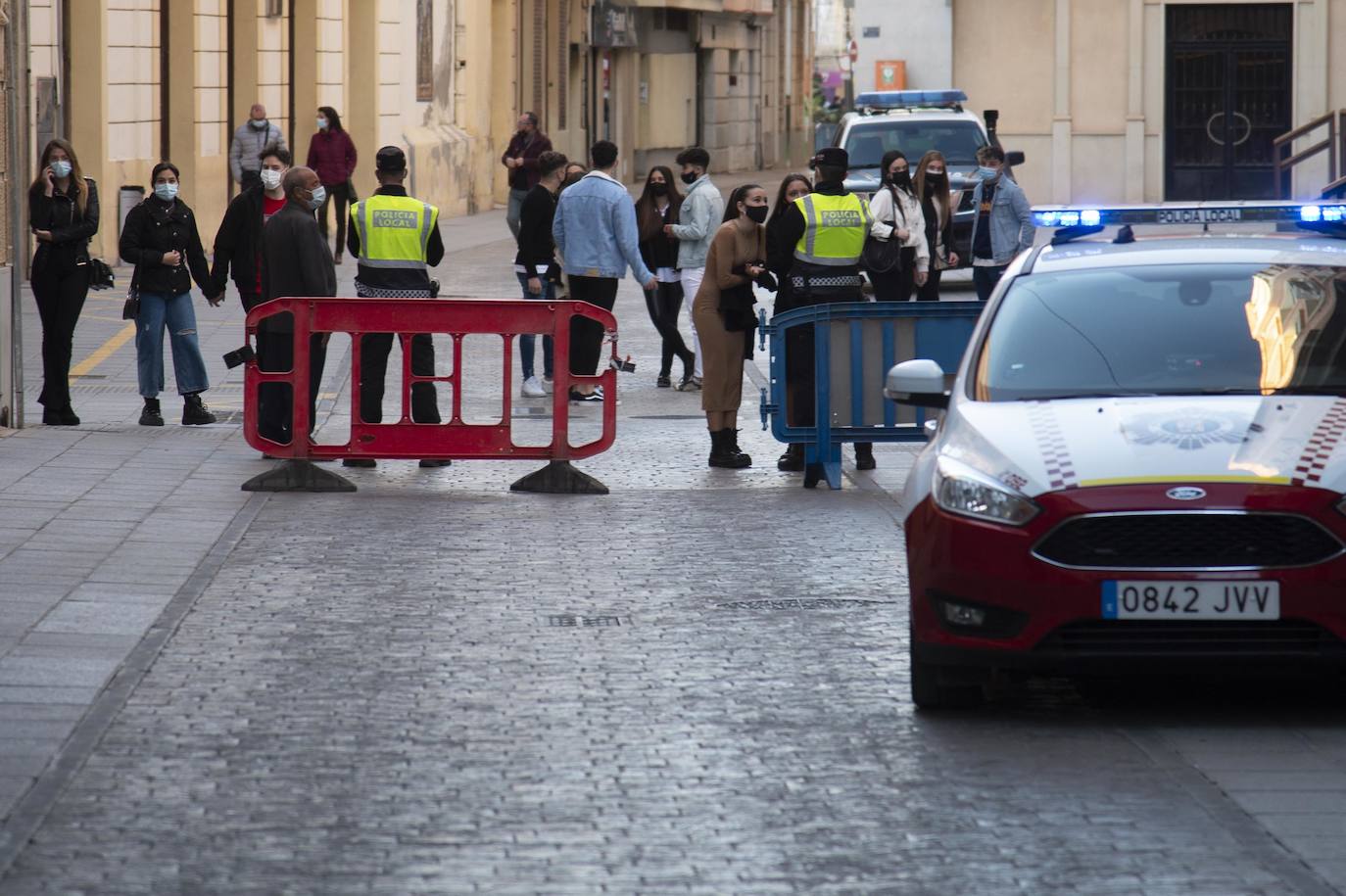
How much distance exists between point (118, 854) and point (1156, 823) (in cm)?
262

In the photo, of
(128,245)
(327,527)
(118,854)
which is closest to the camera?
(118,854)

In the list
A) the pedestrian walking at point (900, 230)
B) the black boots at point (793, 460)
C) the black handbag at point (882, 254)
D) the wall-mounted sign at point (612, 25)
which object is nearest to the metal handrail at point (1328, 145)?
the wall-mounted sign at point (612, 25)

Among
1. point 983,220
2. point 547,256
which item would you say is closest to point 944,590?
point 547,256

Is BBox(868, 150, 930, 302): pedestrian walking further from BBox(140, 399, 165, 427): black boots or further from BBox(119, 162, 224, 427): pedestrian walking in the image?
BBox(140, 399, 165, 427): black boots

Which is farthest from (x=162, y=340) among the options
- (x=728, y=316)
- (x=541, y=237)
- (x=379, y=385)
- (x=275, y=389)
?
(x=728, y=316)

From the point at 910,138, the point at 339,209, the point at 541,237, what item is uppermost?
the point at 910,138

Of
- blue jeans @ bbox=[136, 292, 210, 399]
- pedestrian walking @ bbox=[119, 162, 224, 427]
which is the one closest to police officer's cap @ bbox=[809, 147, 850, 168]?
pedestrian walking @ bbox=[119, 162, 224, 427]

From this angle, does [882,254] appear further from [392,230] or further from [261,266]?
[261,266]

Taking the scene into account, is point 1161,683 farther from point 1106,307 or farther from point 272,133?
point 272,133

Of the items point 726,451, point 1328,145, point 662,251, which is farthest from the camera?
point 1328,145

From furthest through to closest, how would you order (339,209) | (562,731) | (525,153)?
(339,209) < (525,153) < (562,731)

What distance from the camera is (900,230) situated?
17.0 meters

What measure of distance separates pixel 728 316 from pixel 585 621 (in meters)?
5.03

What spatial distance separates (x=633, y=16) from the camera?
56500mm
